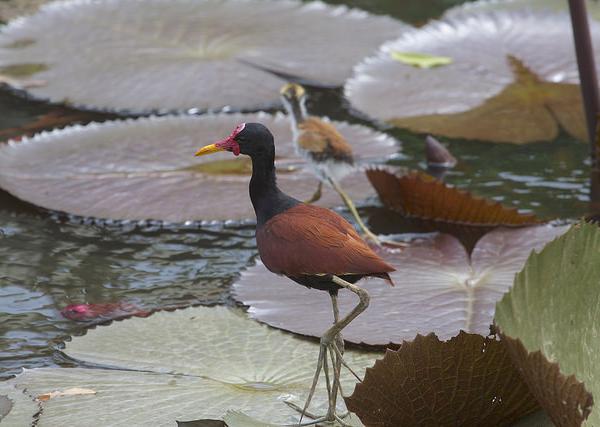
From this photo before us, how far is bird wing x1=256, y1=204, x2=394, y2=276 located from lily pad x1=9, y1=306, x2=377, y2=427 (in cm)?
37

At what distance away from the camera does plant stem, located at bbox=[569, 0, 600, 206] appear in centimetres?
368

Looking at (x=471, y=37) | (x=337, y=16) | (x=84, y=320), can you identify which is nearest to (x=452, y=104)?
(x=471, y=37)

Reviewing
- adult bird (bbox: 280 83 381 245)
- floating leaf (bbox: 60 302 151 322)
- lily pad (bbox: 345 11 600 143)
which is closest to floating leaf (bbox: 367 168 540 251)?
adult bird (bbox: 280 83 381 245)

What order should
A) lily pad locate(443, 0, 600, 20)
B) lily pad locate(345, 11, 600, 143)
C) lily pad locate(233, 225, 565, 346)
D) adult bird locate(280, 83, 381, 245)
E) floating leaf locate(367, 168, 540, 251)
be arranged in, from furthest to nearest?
1. lily pad locate(443, 0, 600, 20)
2. lily pad locate(345, 11, 600, 143)
3. adult bird locate(280, 83, 381, 245)
4. floating leaf locate(367, 168, 540, 251)
5. lily pad locate(233, 225, 565, 346)

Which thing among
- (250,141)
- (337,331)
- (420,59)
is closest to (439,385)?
(337,331)

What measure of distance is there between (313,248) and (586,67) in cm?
199

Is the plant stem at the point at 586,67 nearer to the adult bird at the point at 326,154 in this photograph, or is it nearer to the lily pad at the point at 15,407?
the adult bird at the point at 326,154

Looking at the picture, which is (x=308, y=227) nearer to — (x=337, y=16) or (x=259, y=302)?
(x=259, y=302)

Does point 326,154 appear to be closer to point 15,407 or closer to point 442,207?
point 442,207

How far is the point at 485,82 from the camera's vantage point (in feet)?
15.1

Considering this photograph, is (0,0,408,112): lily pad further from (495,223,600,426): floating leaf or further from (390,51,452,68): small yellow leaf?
(495,223,600,426): floating leaf

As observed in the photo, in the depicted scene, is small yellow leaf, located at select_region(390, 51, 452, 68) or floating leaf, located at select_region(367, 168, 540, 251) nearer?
floating leaf, located at select_region(367, 168, 540, 251)

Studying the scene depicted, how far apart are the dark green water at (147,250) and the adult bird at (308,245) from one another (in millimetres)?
824

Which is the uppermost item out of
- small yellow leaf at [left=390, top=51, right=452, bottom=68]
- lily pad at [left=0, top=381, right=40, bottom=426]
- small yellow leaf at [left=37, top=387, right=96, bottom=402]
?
small yellow leaf at [left=390, top=51, right=452, bottom=68]
